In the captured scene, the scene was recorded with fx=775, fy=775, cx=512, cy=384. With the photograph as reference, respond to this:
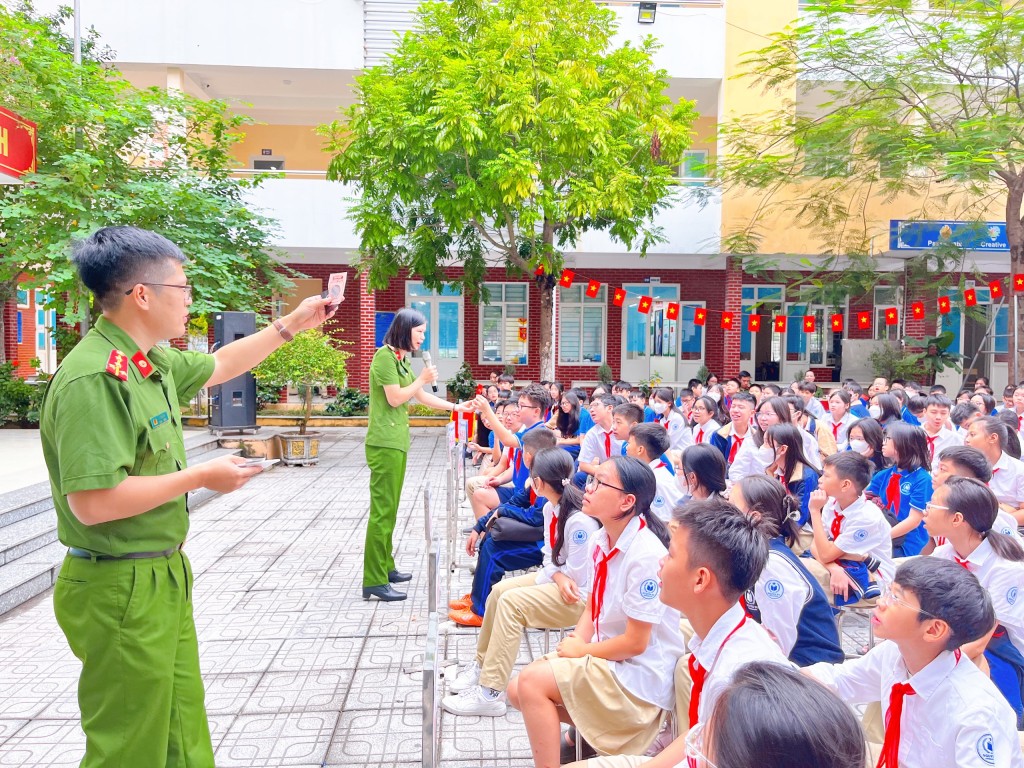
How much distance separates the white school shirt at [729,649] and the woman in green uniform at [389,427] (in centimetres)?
272

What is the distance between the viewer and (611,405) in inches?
262

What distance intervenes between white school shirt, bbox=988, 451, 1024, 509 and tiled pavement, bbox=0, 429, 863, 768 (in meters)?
2.97

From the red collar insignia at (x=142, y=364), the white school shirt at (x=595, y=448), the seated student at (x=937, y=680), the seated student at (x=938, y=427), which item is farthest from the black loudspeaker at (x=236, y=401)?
the seated student at (x=937, y=680)

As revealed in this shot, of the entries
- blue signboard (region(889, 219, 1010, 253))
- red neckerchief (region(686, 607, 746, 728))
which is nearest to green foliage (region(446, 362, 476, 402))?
blue signboard (region(889, 219, 1010, 253))

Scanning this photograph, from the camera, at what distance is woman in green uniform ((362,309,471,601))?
4.57m

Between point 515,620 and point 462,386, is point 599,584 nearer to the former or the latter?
point 515,620

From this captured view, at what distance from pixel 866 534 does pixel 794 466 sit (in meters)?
1.09

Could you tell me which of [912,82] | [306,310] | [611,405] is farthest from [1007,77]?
[306,310]

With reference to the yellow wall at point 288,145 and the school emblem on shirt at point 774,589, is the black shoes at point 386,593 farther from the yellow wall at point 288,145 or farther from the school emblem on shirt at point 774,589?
the yellow wall at point 288,145

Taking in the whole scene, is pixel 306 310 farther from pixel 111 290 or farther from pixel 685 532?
pixel 685 532

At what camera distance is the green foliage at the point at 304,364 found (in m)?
10.5

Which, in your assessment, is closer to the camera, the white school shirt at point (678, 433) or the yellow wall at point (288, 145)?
the white school shirt at point (678, 433)

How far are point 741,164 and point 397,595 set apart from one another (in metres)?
10.2

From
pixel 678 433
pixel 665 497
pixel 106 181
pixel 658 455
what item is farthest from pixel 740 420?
pixel 106 181
